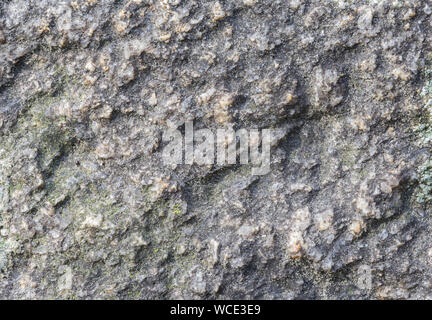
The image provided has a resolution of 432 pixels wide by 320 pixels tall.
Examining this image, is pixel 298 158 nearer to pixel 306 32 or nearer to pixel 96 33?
pixel 306 32

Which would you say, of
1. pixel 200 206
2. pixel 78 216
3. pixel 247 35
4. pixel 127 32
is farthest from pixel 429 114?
pixel 78 216

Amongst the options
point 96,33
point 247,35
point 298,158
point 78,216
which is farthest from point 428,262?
point 96,33

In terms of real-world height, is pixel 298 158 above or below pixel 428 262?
above

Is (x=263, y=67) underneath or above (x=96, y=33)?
underneath

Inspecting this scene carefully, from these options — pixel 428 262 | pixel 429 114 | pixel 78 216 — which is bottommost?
pixel 428 262

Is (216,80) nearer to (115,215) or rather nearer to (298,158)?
(298,158)

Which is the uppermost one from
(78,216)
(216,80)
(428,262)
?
(216,80)
